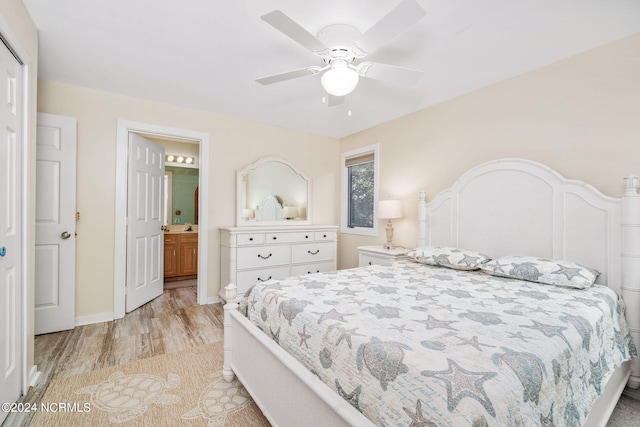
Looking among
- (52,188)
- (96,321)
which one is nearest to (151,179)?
(52,188)

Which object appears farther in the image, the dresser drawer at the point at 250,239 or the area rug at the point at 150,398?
the dresser drawer at the point at 250,239

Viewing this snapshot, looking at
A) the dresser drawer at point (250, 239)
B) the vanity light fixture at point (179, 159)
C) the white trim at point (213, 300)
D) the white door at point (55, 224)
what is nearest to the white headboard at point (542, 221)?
the dresser drawer at point (250, 239)

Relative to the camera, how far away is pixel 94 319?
298 centimetres

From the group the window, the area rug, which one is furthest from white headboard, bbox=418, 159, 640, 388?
the area rug

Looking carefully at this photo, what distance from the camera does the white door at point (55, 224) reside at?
8.73 feet

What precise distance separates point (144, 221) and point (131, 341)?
1.48 meters

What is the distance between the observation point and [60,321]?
2.75 meters

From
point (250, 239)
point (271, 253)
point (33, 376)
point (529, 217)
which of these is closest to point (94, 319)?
point (33, 376)

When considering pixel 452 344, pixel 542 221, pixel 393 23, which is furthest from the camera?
pixel 542 221

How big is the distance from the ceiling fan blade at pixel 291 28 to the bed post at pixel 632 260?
222cm

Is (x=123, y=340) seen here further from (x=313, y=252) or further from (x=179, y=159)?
(x=179, y=159)

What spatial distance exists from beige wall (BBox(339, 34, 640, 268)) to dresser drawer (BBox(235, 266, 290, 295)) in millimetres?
1567

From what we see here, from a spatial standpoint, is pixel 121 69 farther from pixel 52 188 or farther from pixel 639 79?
pixel 639 79

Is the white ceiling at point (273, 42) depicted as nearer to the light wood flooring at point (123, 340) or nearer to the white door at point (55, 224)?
the white door at point (55, 224)
